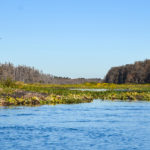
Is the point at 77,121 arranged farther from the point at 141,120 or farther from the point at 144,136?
the point at 144,136

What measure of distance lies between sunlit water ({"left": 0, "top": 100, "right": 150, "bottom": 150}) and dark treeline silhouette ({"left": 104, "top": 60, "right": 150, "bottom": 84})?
3771 inches

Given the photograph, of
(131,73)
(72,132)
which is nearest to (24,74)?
(131,73)

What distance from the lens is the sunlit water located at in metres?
15.1

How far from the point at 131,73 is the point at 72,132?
4285 inches

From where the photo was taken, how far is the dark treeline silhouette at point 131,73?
394ft

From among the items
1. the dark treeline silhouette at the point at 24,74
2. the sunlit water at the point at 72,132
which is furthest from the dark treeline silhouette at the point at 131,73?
the sunlit water at the point at 72,132

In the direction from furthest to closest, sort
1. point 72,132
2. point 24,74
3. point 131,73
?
point 24,74 < point 131,73 < point 72,132

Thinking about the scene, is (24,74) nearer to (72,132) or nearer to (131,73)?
(131,73)

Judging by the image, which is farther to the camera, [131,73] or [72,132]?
[131,73]

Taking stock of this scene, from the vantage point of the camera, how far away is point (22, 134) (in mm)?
17734

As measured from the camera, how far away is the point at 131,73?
12569cm

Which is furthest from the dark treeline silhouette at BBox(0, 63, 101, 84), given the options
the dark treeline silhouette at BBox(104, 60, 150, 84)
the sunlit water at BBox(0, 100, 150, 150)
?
the sunlit water at BBox(0, 100, 150, 150)

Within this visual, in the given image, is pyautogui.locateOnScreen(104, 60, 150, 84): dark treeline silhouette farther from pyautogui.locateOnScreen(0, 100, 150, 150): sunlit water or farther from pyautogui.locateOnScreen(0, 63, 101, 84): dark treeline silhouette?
pyautogui.locateOnScreen(0, 100, 150, 150): sunlit water

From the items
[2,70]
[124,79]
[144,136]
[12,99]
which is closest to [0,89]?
[12,99]
